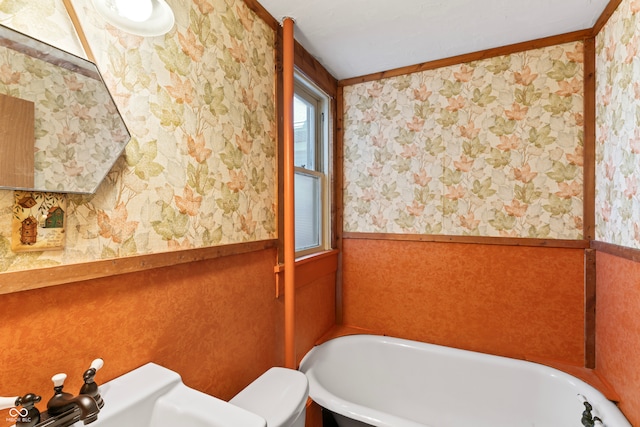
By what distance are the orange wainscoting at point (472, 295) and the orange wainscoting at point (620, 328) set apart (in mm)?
139

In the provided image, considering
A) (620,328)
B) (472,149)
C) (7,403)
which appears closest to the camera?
(7,403)

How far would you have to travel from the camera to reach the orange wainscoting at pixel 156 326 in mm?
719

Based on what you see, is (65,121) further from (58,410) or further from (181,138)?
(58,410)

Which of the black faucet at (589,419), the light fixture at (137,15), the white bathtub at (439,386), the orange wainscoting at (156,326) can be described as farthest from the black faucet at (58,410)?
the black faucet at (589,419)

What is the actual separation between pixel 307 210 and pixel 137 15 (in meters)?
1.50

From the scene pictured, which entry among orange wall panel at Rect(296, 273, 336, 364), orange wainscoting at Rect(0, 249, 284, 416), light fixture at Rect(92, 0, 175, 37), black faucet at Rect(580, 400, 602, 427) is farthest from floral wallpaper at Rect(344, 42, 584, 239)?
light fixture at Rect(92, 0, 175, 37)

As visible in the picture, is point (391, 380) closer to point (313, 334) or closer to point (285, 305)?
point (313, 334)

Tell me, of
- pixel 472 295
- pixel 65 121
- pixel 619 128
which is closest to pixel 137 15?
pixel 65 121

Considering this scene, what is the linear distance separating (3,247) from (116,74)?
1.82 feet

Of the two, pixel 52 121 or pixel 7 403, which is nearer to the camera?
pixel 7 403

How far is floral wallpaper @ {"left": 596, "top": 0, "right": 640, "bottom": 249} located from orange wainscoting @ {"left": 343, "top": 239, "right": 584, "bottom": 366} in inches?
14.6

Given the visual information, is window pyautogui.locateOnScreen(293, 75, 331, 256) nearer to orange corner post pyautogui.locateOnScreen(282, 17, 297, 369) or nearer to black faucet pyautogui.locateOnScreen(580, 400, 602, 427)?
orange corner post pyautogui.locateOnScreen(282, 17, 297, 369)

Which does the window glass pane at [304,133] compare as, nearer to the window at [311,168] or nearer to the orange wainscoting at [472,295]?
the window at [311,168]

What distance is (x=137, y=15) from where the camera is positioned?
0.81 metres
